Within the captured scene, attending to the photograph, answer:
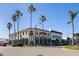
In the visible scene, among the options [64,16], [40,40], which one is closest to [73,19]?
[64,16]

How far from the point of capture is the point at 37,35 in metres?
6.86

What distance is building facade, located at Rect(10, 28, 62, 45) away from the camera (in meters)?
6.81

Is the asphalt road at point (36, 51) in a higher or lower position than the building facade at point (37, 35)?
lower

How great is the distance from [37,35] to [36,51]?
26 cm

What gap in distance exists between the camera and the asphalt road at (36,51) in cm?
674

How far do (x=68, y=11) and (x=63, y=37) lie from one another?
42 cm

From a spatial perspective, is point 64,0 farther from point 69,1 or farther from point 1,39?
point 1,39

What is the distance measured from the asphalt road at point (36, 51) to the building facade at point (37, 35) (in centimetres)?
11

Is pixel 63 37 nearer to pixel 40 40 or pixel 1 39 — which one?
pixel 40 40

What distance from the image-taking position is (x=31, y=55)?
6.71 m

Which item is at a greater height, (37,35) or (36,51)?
(37,35)

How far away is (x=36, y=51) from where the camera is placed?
267 inches

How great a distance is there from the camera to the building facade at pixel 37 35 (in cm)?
681

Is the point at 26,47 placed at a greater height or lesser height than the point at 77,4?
lesser
